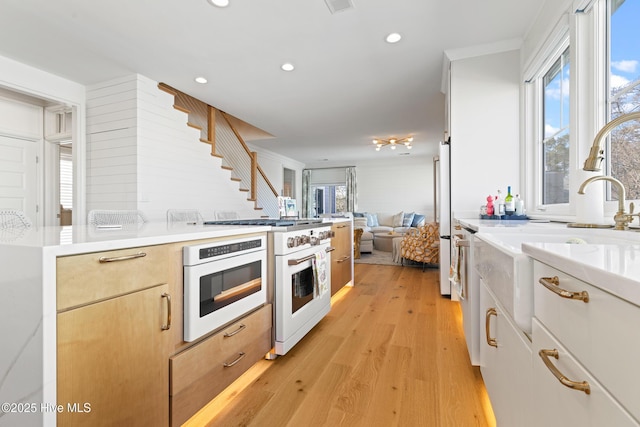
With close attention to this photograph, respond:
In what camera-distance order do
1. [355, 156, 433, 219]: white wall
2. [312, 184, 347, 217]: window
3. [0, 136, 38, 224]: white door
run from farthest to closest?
1. [312, 184, 347, 217]: window
2. [355, 156, 433, 219]: white wall
3. [0, 136, 38, 224]: white door

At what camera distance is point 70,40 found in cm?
276

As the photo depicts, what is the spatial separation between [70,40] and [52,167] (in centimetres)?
238

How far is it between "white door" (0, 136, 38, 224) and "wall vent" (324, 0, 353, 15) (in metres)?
4.56

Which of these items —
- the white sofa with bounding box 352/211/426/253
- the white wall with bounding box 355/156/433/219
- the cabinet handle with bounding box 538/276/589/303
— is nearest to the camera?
the cabinet handle with bounding box 538/276/589/303

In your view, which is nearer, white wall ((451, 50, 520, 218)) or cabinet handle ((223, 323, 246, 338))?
cabinet handle ((223, 323, 246, 338))

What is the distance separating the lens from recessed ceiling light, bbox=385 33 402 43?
2.66 metres

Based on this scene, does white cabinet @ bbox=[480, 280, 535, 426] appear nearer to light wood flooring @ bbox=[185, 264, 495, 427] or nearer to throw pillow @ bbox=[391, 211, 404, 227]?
light wood flooring @ bbox=[185, 264, 495, 427]

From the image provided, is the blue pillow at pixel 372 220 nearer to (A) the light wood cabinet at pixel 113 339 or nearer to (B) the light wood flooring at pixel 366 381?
(B) the light wood flooring at pixel 366 381

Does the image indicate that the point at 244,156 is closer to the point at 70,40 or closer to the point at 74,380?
the point at 70,40

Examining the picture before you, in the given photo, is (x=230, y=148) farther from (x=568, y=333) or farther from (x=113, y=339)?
(x=568, y=333)

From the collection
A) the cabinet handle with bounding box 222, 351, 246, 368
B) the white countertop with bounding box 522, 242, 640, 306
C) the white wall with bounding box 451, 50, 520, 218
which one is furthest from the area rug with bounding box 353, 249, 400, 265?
the white countertop with bounding box 522, 242, 640, 306

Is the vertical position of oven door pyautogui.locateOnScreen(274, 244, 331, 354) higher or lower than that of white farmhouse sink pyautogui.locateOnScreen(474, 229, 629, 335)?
lower

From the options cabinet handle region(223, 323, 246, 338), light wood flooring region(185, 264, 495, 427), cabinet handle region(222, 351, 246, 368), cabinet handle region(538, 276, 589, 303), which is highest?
cabinet handle region(538, 276, 589, 303)

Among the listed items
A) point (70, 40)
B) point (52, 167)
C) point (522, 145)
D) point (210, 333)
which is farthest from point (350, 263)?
point (52, 167)
